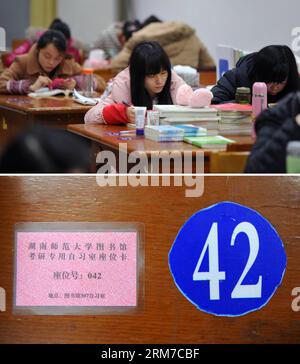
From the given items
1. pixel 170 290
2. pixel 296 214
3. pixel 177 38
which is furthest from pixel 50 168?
pixel 177 38

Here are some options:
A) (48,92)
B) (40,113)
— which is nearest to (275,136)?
(40,113)

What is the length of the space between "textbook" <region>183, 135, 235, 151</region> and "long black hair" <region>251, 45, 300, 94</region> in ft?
1.34

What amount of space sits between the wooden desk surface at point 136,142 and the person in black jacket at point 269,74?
1.32ft

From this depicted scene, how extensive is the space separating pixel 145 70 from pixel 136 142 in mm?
805

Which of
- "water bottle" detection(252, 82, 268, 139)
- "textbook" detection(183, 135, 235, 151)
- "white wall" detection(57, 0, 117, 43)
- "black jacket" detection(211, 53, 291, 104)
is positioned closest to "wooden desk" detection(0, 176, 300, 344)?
"textbook" detection(183, 135, 235, 151)

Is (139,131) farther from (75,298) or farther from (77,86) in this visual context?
(77,86)

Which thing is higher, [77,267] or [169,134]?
[169,134]

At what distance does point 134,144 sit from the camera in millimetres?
3965

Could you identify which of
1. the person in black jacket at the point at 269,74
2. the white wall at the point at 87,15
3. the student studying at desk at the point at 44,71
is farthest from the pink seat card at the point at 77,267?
the white wall at the point at 87,15

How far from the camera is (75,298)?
3389mm

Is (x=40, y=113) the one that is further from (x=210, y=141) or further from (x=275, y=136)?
(x=275, y=136)

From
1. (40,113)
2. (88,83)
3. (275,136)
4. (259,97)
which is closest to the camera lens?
(275,136)

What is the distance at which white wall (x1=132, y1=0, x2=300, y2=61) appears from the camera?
287 inches

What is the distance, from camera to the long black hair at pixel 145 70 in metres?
4.71
